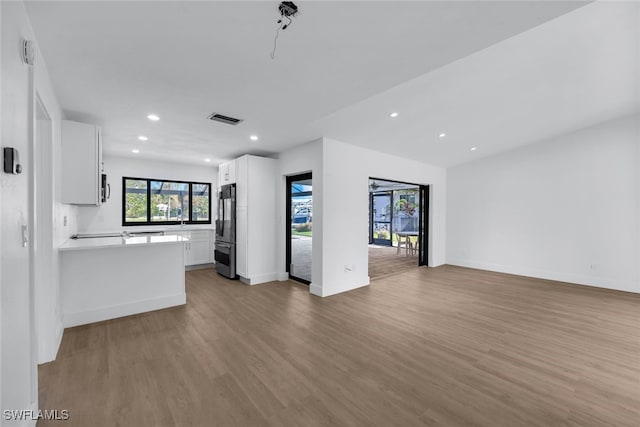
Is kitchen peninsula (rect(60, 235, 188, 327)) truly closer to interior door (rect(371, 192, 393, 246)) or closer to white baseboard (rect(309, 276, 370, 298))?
white baseboard (rect(309, 276, 370, 298))

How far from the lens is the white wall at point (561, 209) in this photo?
15.1 feet

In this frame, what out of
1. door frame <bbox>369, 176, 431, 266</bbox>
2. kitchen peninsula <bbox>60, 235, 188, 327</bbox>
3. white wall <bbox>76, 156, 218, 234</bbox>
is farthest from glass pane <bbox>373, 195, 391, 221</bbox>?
kitchen peninsula <bbox>60, 235, 188, 327</bbox>

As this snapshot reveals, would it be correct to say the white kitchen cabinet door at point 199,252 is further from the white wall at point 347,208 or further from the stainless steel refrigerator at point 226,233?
the white wall at point 347,208

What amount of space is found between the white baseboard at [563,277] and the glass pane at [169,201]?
701cm

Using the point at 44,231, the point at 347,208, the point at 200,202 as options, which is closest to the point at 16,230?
the point at 44,231

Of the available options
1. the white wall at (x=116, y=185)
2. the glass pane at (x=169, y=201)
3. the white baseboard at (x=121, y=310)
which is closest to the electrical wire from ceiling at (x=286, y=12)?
the white baseboard at (x=121, y=310)

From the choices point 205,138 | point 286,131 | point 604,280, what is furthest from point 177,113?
point 604,280

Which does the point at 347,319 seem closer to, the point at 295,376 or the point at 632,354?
the point at 295,376

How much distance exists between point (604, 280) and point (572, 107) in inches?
126

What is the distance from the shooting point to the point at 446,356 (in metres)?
2.45

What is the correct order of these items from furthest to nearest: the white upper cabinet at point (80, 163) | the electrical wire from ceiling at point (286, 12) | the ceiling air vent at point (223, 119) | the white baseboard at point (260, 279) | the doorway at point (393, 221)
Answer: the doorway at point (393, 221) → the white baseboard at point (260, 279) → the ceiling air vent at point (223, 119) → the white upper cabinet at point (80, 163) → the electrical wire from ceiling at point (286, 12)

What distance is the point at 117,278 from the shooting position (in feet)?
10.7

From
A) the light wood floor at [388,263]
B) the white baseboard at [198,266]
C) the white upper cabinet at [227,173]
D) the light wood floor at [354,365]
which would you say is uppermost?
the white upper cabinet at [227,173]

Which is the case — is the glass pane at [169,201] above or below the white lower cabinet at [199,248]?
above
